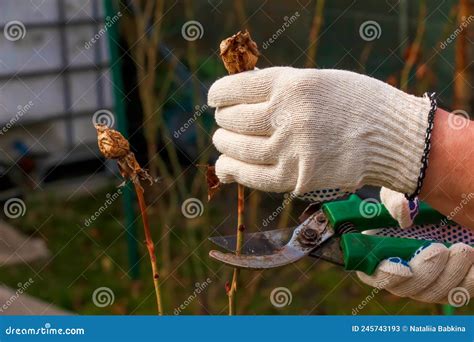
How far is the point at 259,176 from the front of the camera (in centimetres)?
144

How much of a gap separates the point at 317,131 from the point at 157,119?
2104mm

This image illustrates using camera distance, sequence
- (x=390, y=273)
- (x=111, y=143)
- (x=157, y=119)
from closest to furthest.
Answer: (x=111, y=143) < (x=390, y=273) < (x=157, y=119)

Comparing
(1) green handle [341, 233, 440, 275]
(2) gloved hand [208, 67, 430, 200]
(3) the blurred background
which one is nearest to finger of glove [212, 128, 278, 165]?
(2) gloved hand [208, 67, 430, 200]

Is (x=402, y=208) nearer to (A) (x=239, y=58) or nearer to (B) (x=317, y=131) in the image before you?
(B) (x=317, y=131)

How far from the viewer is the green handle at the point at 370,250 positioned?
1.54m

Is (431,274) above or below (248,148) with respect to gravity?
below

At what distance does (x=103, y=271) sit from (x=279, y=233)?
7.33ft

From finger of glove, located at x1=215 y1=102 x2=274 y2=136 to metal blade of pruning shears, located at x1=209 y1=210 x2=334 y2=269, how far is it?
0.68 ft

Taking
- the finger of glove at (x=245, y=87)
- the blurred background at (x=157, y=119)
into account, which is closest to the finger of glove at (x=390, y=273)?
the finger of glove at (x=245, y=87)

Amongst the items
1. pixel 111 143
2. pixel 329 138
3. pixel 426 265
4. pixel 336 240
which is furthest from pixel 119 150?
pixel 426 265

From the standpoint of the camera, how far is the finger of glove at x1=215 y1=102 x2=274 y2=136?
4.63 ft

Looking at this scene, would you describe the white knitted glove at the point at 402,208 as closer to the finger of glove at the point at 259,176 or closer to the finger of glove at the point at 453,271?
the finger of glove at the point at 453,271

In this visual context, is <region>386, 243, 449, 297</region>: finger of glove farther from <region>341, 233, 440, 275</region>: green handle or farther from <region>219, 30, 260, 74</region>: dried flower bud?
<region>219, 30, 260, 74</region>: dried flower bud

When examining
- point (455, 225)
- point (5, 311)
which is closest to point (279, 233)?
point (455, 225)
